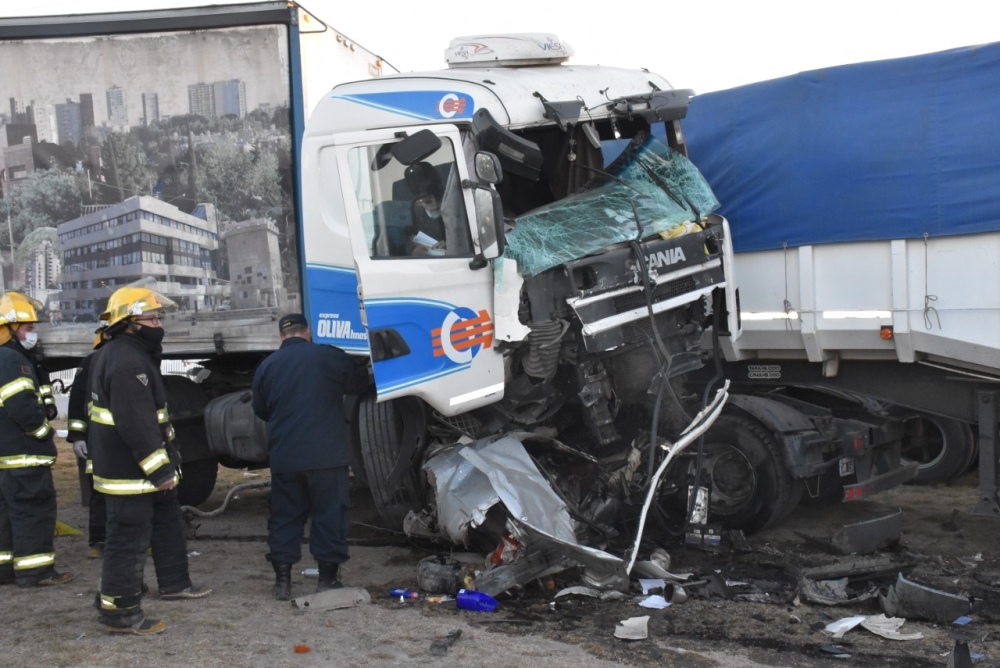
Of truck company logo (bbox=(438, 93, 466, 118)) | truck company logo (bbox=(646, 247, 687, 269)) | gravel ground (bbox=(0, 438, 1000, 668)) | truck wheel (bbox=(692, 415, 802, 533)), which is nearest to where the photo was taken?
gravel ground (bbox=(0, 438, 1000, 668))

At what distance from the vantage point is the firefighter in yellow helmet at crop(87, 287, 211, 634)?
507 cm

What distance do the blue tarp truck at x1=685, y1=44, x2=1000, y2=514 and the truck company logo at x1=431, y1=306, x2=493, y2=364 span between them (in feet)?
5.70

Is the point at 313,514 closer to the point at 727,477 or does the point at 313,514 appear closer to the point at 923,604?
the point at 727,477

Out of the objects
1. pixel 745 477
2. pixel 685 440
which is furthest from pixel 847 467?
pixel 685 440

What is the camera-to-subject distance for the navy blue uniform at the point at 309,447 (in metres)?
5.62

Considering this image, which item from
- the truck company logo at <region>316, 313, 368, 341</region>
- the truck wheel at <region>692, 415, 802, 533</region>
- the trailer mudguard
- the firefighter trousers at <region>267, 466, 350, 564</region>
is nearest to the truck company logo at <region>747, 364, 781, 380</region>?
the trailer mudguard

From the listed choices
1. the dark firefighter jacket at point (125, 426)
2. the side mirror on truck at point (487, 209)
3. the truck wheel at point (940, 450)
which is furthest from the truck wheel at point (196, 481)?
the truck wheel at point (940, 450)

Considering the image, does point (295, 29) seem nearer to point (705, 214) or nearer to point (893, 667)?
point (705, 214)

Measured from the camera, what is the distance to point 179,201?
23.7ft

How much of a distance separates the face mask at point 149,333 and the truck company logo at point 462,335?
141cm

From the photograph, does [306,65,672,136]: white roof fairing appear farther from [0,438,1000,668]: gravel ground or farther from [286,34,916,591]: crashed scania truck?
[0,438,1000,668]: gravel ground

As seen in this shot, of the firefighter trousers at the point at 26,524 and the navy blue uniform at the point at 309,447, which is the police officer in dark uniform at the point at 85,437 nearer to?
the firefighter trousers at the point at 26,524

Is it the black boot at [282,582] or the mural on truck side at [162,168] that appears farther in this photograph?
the mural on truck side at [162,168]

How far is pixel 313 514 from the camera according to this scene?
5.70 metres
